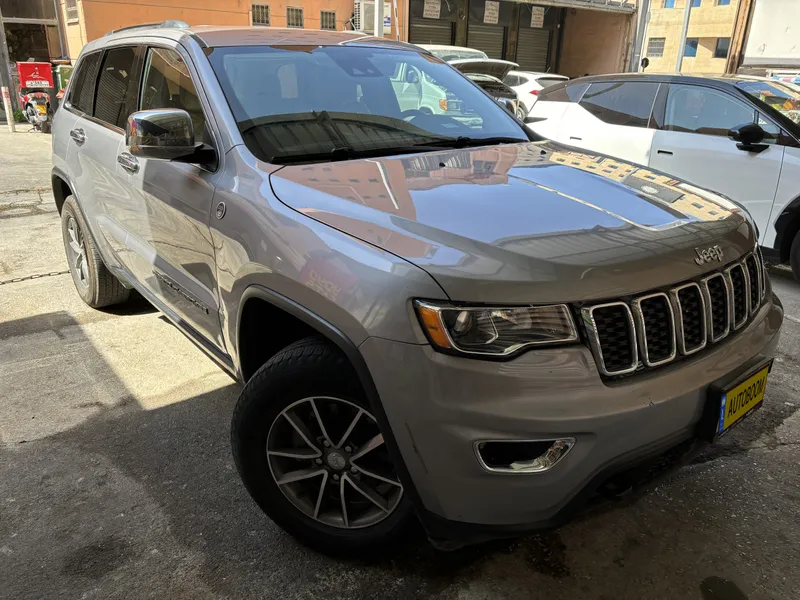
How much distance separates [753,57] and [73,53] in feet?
61.0

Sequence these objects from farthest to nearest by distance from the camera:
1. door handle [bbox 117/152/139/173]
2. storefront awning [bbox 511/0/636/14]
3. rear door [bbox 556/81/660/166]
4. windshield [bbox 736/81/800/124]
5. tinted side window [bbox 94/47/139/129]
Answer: storefront awning [bbox 511/0/636/14], rear door [bbox 556/81/660/166], windshield [bbox 736/81/800/124], tinted side window [bbox 94/47/139/129], door handle [bbox 117/152/139/173]

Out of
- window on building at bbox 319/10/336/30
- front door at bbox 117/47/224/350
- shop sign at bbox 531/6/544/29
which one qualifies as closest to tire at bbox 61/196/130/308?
front door at bbox 117/47/224/350

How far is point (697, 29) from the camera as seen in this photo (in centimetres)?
3316

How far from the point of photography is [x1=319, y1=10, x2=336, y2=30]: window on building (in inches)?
700

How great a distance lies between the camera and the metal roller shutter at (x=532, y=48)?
23.5 meters

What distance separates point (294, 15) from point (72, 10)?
5.63m

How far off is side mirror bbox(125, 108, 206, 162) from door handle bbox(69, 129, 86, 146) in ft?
5.50

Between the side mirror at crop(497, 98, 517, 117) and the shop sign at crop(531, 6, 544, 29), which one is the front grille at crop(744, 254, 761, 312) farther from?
the shop sign at crop(531, 6, 544, 29)

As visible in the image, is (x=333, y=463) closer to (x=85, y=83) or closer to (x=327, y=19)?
(x=85, y=83)

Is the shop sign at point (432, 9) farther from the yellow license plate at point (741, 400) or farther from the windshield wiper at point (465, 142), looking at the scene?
the yellow license plate at point (741, 400)

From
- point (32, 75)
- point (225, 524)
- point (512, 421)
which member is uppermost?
point (512, 421)

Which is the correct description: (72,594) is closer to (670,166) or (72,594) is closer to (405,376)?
(405,376)

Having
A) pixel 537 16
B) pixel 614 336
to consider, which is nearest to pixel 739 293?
pixel 614 336

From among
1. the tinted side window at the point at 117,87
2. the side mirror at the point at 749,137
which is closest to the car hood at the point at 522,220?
the tinted side window at the point at 117,87
